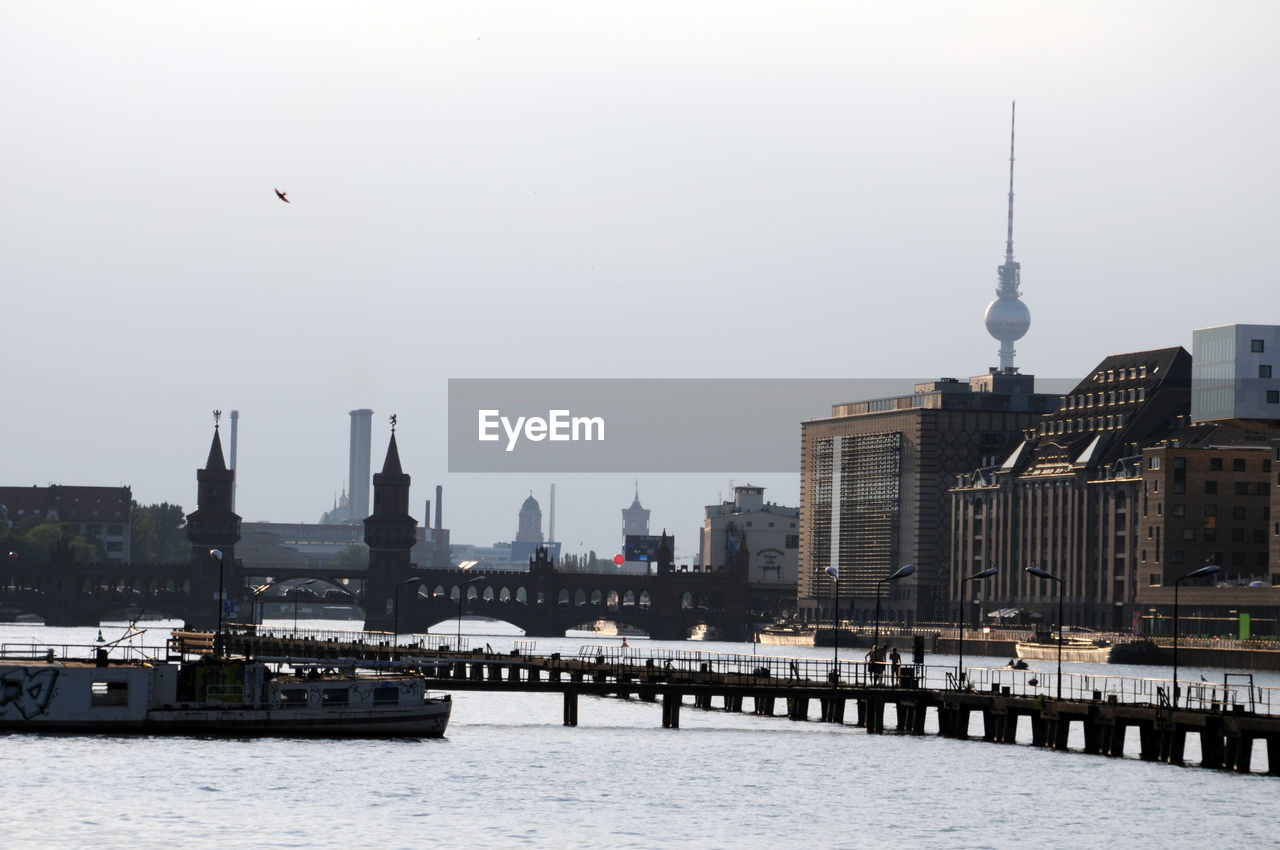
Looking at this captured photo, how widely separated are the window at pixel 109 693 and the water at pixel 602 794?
1939 millimetres

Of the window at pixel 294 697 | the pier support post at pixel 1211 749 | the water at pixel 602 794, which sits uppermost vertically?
the window at pixel 294 697

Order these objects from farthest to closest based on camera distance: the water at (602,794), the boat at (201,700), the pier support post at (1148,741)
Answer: the boat at (201,700) → the pier support post at (1148,741) → the water at (602,794)

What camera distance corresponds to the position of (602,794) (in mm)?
93375

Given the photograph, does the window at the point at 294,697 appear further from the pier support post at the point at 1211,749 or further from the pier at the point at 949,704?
the pier support post at the point at 1211,749

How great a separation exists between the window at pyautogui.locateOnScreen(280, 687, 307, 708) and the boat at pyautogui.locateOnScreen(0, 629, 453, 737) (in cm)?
4

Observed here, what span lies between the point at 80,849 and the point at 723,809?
25562 millimetres

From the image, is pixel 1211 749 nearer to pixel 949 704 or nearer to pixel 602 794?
pixel 949 704

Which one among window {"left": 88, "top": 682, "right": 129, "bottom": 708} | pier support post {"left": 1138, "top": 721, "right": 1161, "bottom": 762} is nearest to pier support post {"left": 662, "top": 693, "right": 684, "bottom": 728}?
pier support post {"left": 1138, "top": 721, "right": 1161, "bottom": 762}

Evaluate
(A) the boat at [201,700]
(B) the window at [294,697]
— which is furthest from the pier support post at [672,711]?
(B) the window at [294,697]

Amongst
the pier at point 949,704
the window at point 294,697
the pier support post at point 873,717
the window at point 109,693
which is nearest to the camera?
the pier at point 949,704

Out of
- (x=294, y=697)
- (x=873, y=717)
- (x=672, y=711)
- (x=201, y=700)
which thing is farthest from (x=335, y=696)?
(x=873, y=717)

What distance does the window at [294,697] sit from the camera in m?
108

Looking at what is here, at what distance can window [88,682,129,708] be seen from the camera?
343 feet

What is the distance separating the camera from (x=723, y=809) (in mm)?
89562
